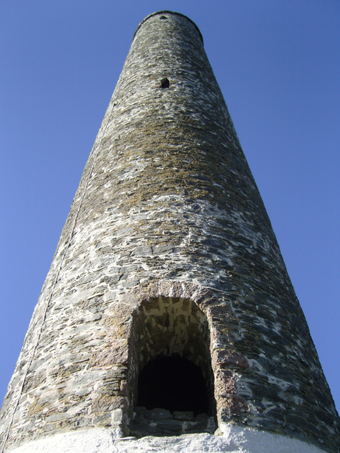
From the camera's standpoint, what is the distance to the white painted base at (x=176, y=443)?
293 cm

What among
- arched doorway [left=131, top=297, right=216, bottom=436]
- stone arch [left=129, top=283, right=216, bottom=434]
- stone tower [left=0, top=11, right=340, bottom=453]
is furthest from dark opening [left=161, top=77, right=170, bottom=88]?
arched doorway [left=131, top=297, right=216, bottom=436]

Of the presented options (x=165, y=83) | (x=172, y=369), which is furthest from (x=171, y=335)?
(x=165, y=83)

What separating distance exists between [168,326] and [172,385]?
806 mm

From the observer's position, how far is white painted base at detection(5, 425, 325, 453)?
293cm

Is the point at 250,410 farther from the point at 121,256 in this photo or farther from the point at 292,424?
the point at 121,256

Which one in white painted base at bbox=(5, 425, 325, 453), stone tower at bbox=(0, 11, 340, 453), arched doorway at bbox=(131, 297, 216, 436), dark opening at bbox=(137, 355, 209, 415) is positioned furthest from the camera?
dark opening at bbox=(137, 355, 209, 415)

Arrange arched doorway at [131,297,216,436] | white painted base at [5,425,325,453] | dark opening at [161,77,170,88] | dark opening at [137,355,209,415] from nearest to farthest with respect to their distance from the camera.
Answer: white painted base at [5,425,325,453]
arched doorway at [131,297,216,436]
dark opening at [137,355,209,415]
dark opening at [161,77,170,88]

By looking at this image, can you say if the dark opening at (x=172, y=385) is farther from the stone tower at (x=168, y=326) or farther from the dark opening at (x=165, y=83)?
the dark opening at (x=165, y=83)

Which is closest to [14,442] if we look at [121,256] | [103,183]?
[121,256]

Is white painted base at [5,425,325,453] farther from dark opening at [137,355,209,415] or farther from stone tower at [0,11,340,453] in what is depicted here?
dark opening at [137,355,209,415]

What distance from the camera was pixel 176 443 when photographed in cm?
295

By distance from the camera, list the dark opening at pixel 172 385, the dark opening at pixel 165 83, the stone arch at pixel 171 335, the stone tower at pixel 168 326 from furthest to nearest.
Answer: the dark opening at pixel 165 83 → the dark opening at pixel 172 385 → the stone arch at pixel 171 335 → the stone tower at pixel 168 326

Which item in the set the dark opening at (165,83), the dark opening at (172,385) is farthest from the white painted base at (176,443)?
the dark opening at (165,83)

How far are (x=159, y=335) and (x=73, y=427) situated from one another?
4.31 feet
